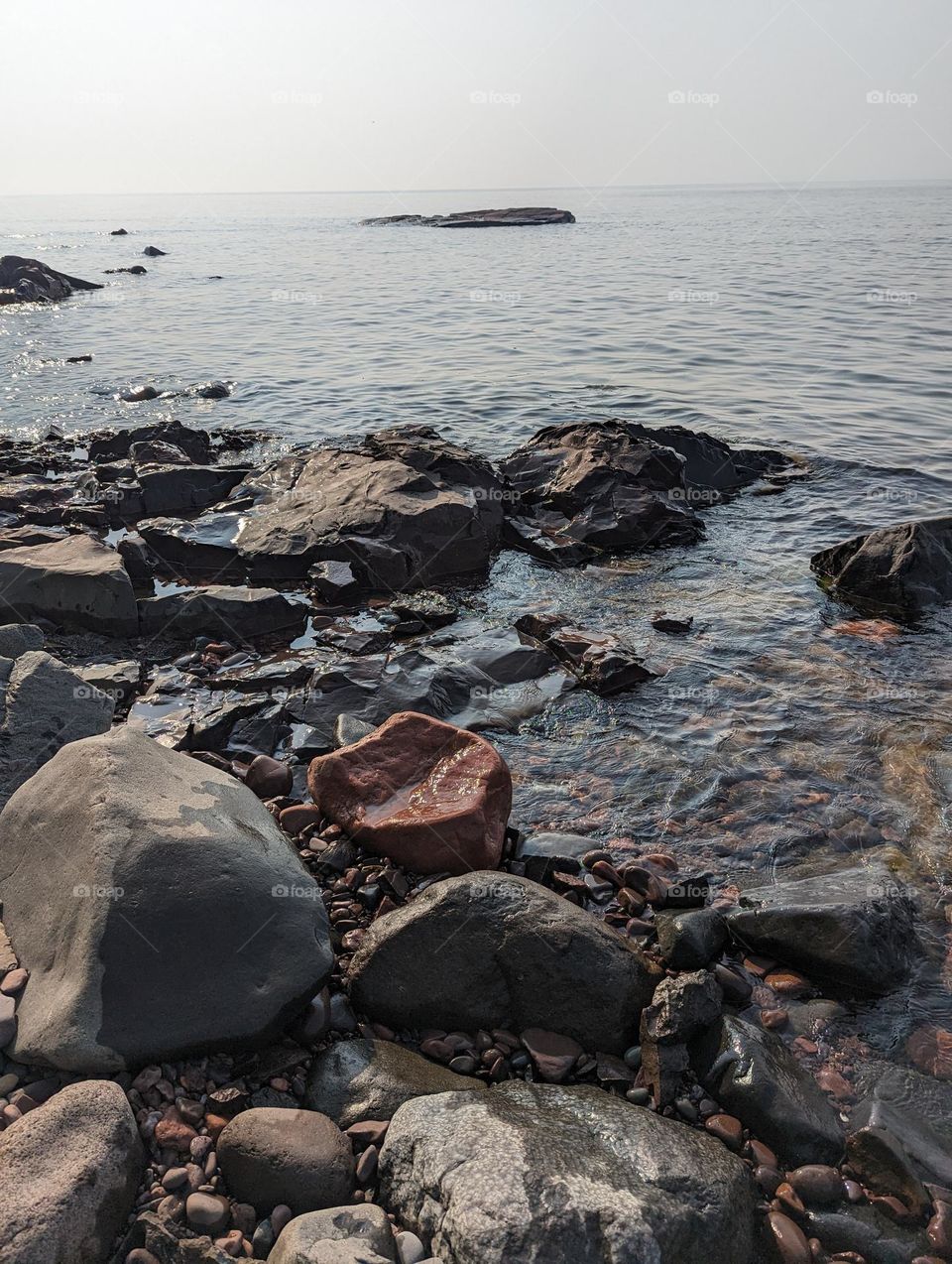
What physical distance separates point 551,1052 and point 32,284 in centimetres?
Result: 4401

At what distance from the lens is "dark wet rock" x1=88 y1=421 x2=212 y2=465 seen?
14758 mm

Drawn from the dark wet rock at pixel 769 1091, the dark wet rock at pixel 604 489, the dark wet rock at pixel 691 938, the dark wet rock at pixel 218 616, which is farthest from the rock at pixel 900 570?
the dark wet rock at pixel 769 1091

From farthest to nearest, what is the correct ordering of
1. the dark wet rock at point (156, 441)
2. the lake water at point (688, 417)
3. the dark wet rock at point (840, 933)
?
the dark wet rock at point (156, 441)
the lake water at point (688, 417)
the dark wet rock at point (840, 933)

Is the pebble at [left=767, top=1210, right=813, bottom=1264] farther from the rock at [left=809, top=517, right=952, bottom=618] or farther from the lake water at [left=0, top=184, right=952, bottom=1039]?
the rock at [left=809, top=517, right=952, bottom=618]

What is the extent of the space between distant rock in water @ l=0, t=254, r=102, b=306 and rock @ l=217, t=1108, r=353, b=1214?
41.8 m

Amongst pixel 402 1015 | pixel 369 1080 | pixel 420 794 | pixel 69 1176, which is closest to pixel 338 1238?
pixel 369 1080

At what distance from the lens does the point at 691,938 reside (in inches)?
191

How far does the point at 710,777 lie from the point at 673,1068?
2.70 m
